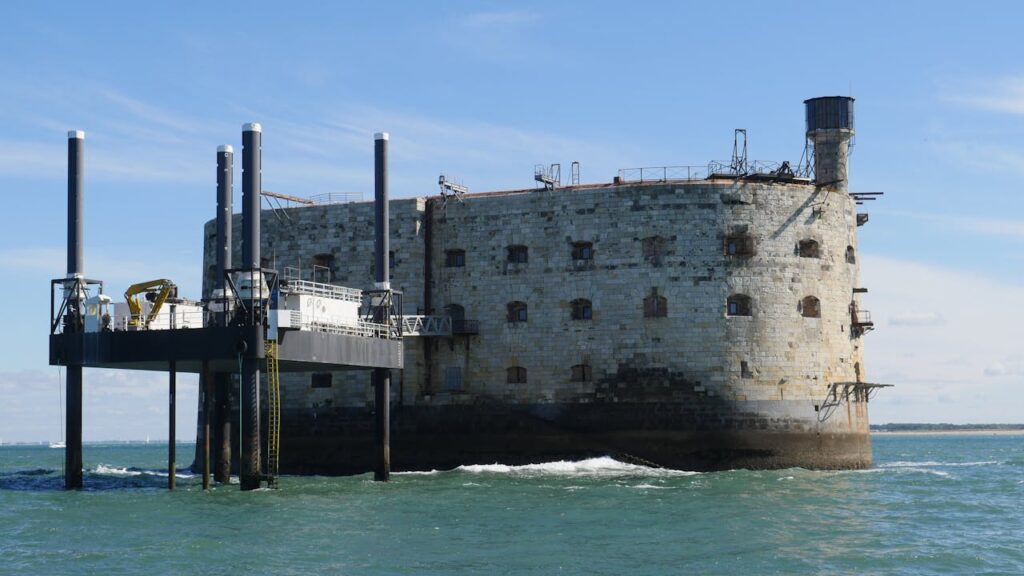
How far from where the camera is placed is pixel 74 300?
1674 inches

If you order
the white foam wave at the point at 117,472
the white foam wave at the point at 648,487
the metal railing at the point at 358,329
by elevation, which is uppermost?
the metal railing at the point at 358,329

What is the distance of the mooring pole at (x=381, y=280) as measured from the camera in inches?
1806

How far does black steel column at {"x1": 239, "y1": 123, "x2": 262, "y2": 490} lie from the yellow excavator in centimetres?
363

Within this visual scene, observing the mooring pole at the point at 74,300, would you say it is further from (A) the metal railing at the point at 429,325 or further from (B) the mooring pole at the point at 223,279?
(A) the metal railing at the point at 429,325

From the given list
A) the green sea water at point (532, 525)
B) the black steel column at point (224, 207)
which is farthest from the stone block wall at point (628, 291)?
the black steel column at point (224, 207)

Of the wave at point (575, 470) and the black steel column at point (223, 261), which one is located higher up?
the black steel column at point (223, 261)

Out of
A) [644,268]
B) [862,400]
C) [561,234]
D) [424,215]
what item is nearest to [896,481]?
[862,400]

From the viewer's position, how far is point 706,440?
4878 cm

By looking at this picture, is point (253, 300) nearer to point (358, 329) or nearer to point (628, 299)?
Result: point (358, 329)

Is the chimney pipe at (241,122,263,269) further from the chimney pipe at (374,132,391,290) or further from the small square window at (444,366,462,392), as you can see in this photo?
the small square window at (444,366,462,392)

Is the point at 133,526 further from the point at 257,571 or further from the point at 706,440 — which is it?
the point at 706,440

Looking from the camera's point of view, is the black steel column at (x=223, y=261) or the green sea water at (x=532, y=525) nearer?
the green sea water at (x=532, y=525)

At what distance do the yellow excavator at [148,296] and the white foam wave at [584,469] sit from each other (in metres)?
13.2

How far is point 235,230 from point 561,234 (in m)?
14.3
